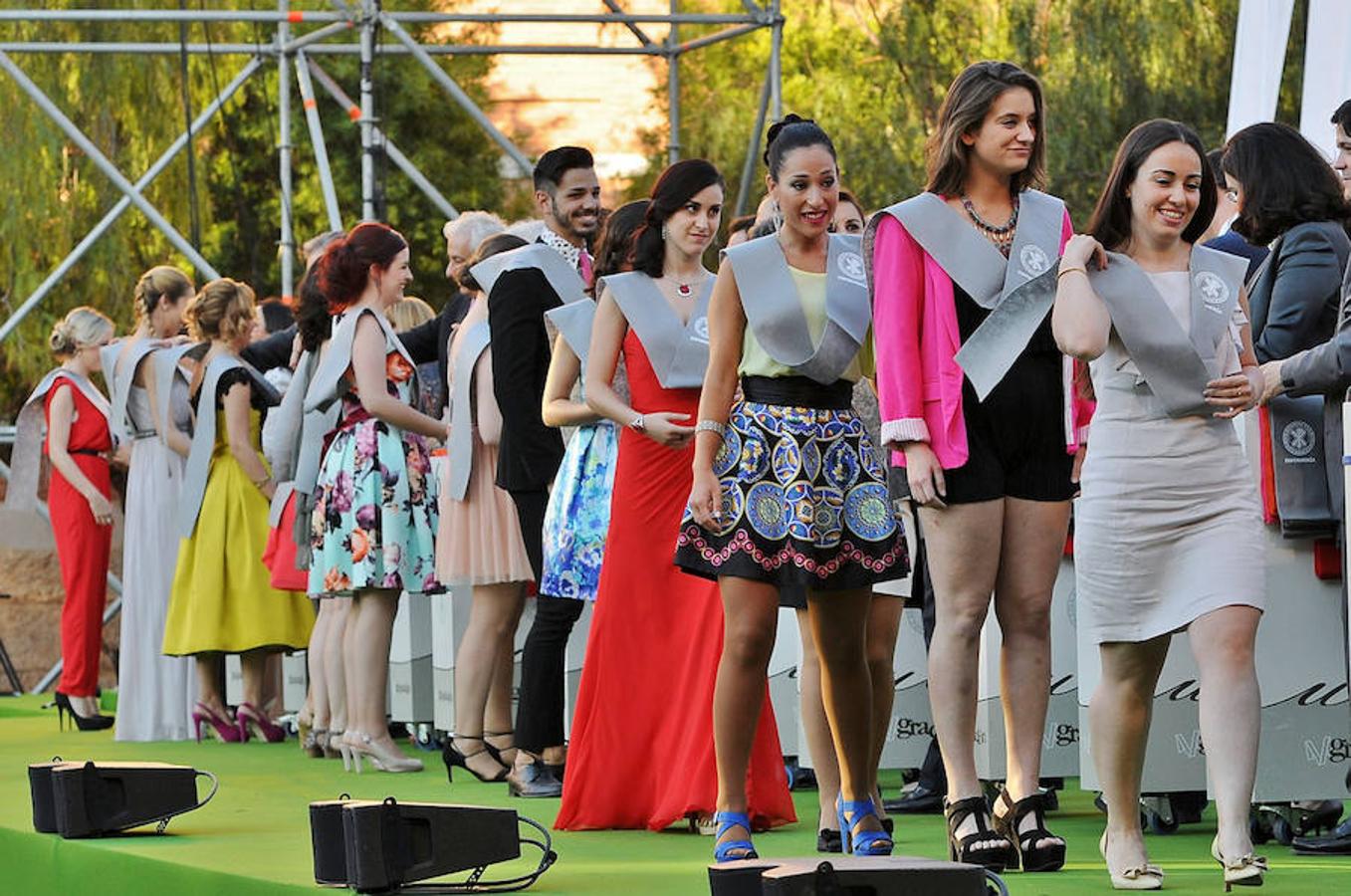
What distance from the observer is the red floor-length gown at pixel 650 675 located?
6.50m

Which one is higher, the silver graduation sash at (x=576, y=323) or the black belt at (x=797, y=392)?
the silver graduation sash at (x=576, y=323)

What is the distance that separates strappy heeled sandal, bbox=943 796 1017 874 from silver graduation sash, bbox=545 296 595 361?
2.01 meters

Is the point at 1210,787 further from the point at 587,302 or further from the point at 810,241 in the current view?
the point at 587,302

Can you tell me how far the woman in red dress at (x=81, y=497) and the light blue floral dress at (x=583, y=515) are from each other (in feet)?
15.9

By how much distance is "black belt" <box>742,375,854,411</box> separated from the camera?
18.2ft

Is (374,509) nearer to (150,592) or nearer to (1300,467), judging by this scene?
(150,592)

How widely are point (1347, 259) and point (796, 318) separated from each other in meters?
1.30

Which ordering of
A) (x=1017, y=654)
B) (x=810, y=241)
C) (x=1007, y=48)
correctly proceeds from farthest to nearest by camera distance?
1. (x=1007, y=48)
2. (x=810, y=241)
3. (x=1017, y=654)

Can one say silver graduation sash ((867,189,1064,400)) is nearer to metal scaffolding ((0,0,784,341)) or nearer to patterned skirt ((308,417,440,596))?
patterned skirt ((308,417,440,596))

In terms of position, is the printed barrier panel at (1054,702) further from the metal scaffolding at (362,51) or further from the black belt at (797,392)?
the metal scaffolding at (362,51)

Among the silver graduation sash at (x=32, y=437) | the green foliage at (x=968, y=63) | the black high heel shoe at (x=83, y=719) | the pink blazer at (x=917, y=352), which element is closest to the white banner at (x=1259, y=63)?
the pink blazer at (x=917, y=352)

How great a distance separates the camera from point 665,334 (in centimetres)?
639

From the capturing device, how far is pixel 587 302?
270 inches

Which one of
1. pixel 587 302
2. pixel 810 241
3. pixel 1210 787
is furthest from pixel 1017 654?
pixel 587 302
